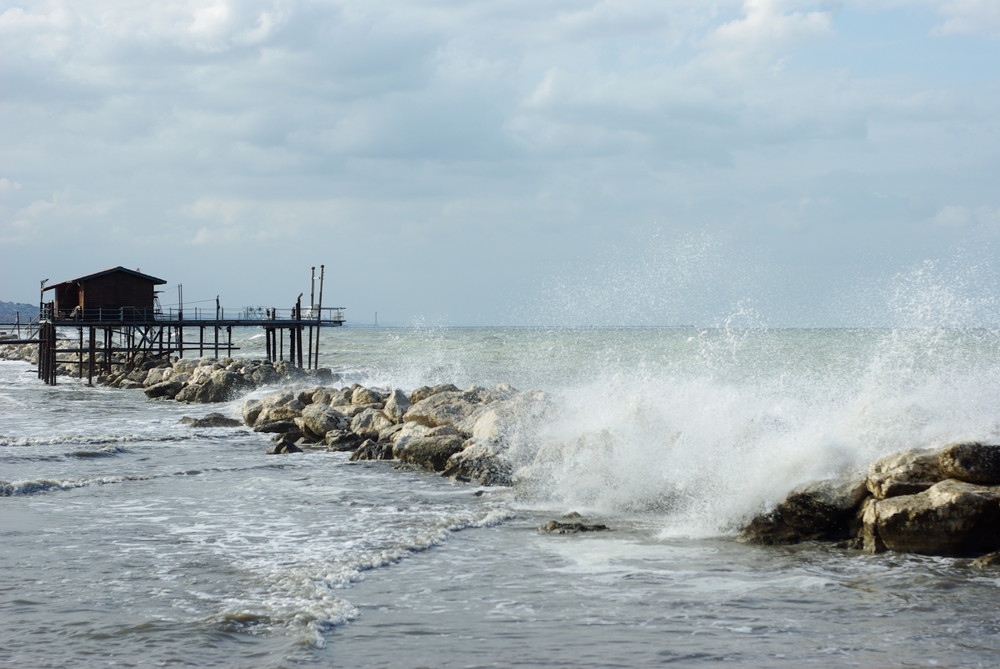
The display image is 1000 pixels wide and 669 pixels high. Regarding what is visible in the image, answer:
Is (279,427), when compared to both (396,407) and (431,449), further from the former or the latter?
(431,449)

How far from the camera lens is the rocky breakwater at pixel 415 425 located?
52.9 ft

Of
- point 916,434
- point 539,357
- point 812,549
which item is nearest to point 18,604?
point 812,549

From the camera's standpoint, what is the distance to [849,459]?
1109cm

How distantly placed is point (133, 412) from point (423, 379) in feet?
47.9

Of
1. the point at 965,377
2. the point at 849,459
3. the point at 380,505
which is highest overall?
the point at 965,377

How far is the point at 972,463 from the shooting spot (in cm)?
961

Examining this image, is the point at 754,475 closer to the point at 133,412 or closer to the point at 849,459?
the point at 849,459

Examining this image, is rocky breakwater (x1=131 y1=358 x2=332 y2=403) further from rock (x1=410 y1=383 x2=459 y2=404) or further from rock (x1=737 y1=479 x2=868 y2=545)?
rock (x1=737 y1=479 x2=868 y2=545)

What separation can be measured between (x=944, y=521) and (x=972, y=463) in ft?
2.48

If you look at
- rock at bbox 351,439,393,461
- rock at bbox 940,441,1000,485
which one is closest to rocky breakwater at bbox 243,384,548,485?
rock at bbox 351,439,393,461

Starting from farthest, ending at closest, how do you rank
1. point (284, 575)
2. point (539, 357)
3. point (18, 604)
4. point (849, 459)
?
point (539, 357), point (849, 459), point (284, 575), point (18, 604)

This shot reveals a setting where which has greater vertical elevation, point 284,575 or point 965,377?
point 965,377

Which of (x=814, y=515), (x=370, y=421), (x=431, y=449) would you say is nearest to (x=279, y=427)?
(x=370, y=421)

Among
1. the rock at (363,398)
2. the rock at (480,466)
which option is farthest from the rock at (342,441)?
the rock at (480,466)
